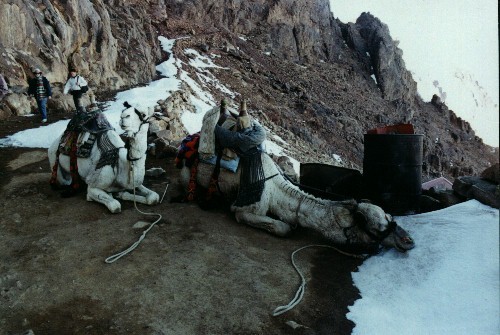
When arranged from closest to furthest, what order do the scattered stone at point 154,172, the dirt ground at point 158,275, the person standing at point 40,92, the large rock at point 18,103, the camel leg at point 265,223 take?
the dirt ground at point 158,275 → the camel leg at point 265,223 → the scattered stone at point 154,172 → the person standing at point 40,92 → the large rock at point 18,103

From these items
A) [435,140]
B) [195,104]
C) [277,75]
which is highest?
[277,75]

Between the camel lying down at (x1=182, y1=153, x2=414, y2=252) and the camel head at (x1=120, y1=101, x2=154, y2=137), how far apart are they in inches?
42.9

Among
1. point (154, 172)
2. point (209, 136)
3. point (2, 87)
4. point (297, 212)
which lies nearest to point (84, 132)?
point (154, 172)

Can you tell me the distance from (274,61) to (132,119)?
3542 centimetres

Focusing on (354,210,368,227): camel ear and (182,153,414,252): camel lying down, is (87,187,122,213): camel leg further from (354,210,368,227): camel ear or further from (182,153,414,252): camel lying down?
(354,210,368,227): camel ear

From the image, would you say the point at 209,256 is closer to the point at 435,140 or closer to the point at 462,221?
the point at 462,221

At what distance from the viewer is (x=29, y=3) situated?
14625 mm

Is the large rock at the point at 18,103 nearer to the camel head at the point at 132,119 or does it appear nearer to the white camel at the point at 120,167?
the white camel at the point at 120,167

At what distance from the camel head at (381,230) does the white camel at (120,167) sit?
2721 millimetres

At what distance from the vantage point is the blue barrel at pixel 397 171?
15.8 feet

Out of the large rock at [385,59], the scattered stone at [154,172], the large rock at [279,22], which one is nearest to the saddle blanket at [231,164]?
the scattered stone at [154,172]

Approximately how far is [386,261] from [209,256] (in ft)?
5.95

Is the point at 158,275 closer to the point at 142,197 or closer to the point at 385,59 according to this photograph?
the point at 142,197

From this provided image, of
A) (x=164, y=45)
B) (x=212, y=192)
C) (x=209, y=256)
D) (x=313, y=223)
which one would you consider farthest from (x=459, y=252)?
(x=164, y=45)
